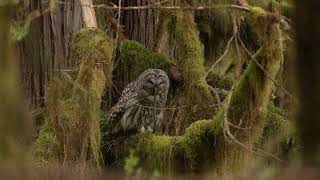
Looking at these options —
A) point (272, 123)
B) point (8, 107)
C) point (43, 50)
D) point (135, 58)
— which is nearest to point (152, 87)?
point (272, 123)

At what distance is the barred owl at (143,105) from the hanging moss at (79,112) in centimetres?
50

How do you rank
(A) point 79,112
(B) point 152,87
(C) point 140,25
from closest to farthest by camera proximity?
1. (A) point 79,112
2. (B) point 152,87
3. (C) point 140,25

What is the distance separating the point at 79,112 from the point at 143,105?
1.11 metres

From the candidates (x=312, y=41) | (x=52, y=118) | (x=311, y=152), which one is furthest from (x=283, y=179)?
(x=52, y=118)

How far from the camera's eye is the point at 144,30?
9.80 m

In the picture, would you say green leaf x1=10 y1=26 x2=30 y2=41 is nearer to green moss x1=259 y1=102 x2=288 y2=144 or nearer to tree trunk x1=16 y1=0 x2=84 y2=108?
green moss x1=259 y1=102 x2=288 y2=144

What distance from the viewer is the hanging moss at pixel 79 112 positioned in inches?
235

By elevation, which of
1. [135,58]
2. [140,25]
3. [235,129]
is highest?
[140,25]

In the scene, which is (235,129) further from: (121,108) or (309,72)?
(309,72)

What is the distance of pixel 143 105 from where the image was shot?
7223 millimetres

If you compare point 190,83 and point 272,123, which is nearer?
point 272,123

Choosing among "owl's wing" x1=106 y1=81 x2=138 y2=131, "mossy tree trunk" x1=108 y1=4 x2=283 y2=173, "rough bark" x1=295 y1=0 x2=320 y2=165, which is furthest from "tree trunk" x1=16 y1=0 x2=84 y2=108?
"rough bark" x1=295 y1=0 x2=320 y2=165

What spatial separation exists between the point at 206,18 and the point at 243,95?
4.01 meters

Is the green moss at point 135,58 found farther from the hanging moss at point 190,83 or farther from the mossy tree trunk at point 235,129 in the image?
the mossy tree trunk at point 235,129
